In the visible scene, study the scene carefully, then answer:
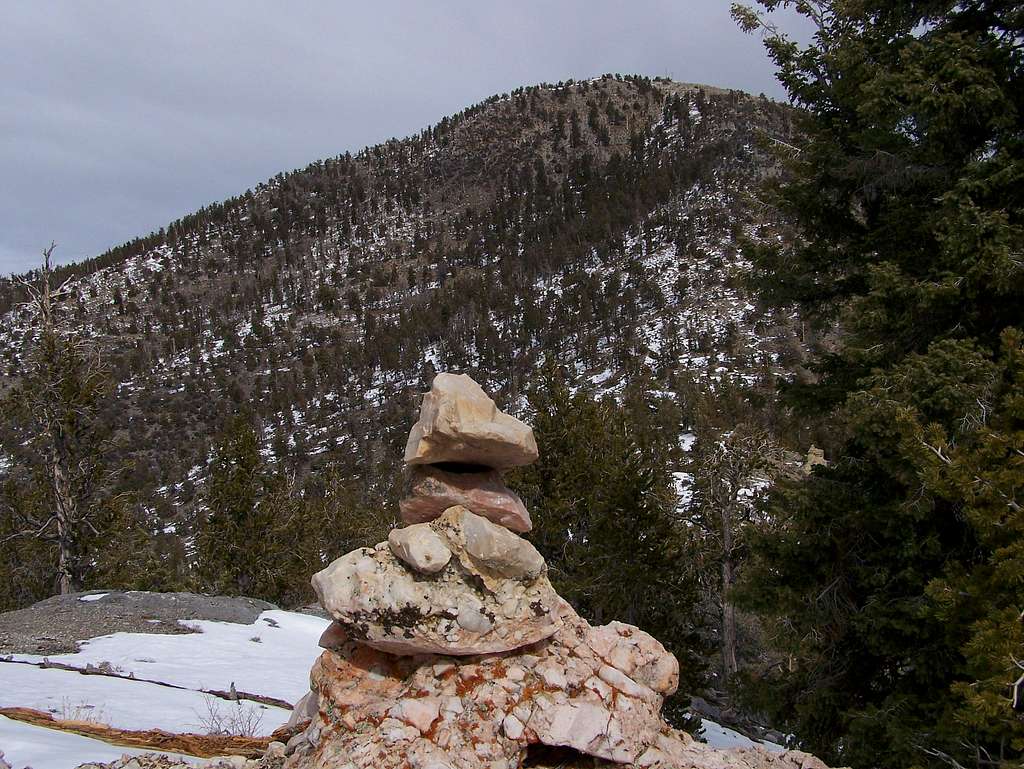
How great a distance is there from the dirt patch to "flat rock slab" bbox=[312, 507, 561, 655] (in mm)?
8137

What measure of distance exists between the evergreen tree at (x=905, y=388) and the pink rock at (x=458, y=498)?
3.39m

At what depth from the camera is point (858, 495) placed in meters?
7.95

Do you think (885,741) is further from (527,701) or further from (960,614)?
(527,701)

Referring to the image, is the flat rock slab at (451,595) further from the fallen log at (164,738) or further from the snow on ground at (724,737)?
the snow on ground at (724,737)

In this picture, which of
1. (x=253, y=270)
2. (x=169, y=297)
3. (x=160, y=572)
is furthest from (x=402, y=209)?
(x=160, y=572)

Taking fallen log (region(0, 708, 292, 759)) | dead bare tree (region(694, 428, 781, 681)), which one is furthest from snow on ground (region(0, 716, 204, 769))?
dead bare tree (region(694, 428, 781, 681))

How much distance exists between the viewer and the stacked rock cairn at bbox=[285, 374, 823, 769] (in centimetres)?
493

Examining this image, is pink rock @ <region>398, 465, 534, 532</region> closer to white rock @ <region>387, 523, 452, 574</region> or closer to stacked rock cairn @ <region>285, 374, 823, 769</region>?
stacked rock cairn @ <region>285, 374, 823, 769</region>

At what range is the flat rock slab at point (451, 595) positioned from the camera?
530cm

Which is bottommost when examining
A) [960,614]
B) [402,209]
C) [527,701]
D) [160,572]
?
[160,572]

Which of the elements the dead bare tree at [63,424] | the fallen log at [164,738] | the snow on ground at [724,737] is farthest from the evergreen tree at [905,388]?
the dead bare tree at [63,424]

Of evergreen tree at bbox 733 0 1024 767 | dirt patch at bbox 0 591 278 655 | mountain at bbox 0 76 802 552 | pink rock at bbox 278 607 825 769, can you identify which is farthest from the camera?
mountain at bbox 0 76 802 552

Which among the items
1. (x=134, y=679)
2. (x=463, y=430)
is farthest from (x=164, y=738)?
(x=463, y=430)

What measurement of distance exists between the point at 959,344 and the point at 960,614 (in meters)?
2.51
